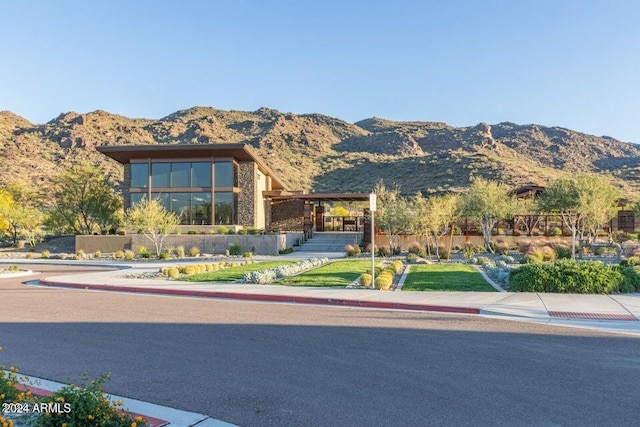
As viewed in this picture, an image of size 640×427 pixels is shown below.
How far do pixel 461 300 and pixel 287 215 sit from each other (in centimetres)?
3285

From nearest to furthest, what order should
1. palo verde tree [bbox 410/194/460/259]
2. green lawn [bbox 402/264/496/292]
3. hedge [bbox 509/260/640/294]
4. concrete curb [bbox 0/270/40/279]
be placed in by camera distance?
1. hedge [bbox 509/260/640/294]
2. green lawn [bbox 402/264/496/292]
3. concrete curb [bbox 0/270/40/279]
4. palo verde tree [bbox 410/194/460/259]

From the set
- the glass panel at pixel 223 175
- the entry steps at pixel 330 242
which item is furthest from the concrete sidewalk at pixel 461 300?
the glass panel at pixel 223 175

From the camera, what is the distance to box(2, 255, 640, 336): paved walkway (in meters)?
10.5

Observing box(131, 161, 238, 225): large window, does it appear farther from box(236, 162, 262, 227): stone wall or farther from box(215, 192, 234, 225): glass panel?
box(236, 162, 262, 227): stone wall

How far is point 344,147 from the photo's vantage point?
105312 millimetres

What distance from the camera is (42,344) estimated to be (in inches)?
326

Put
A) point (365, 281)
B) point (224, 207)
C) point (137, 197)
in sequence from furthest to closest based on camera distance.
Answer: point (137, 197), point (224, 207), point (365, 281)

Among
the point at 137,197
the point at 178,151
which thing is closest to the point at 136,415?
the point at 178,151

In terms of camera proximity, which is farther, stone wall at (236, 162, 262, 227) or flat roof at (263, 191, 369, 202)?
flat roof at (263, 191, 369, 202)

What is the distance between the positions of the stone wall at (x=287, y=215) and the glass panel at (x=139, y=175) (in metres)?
11.5

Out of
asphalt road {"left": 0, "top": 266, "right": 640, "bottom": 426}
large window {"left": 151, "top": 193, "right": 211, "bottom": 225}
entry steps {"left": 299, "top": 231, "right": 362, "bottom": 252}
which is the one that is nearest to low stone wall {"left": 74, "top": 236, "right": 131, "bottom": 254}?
large window {"left": 151, "top": 193, "right": 211, "bottom": 225}

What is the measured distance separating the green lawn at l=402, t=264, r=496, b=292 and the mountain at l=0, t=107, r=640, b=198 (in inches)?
1666

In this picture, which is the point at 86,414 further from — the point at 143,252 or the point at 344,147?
the point at 344,147

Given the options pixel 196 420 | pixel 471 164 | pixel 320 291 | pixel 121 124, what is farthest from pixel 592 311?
pixel 121 124
